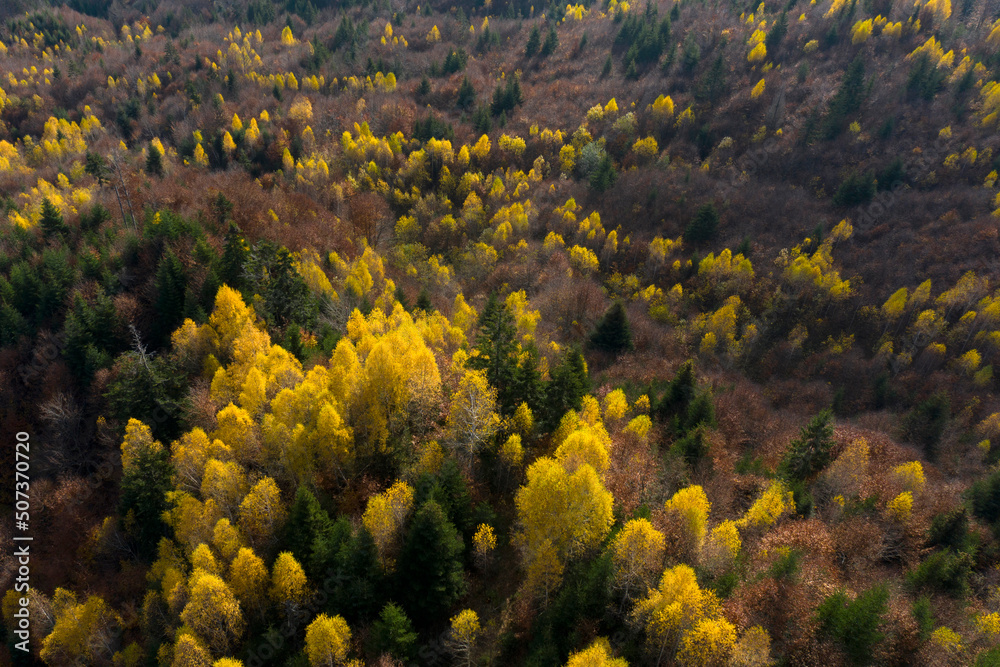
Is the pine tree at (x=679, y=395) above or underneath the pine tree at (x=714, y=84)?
underneath

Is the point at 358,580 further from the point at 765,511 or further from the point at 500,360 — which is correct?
the point at 765,511

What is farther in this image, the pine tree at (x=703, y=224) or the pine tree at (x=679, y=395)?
the pine tree at (x=703, y=224)

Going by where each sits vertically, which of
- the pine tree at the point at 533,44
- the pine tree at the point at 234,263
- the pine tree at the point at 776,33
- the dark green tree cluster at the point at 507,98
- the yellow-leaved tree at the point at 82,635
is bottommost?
the yellow-leaved tree at the point at 82,635

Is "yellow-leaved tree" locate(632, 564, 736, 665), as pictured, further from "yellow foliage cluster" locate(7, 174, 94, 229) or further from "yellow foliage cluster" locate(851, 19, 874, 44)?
"yellow foliage cluster" locate(851, 19, 874, 44)

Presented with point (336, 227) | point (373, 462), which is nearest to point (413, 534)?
point (373, 462)

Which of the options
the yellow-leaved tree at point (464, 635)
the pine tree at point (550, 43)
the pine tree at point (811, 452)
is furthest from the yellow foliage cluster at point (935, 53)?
the yellow-leaved tree at point (464, 635)

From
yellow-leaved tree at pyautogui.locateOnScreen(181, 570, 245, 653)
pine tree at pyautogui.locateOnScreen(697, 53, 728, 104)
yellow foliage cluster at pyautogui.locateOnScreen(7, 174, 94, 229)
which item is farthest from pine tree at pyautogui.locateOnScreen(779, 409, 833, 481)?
pine tree at pyautogui.locateOnScreen(697, 53, 728, 104)

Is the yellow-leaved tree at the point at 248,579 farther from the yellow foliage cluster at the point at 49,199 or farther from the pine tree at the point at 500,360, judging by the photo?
the yellow foliage cluster at the point at 49,199

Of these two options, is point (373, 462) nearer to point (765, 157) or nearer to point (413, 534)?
point (413, 534)
